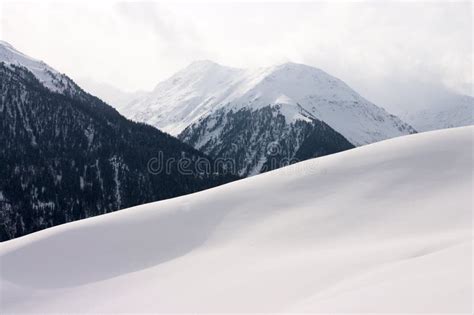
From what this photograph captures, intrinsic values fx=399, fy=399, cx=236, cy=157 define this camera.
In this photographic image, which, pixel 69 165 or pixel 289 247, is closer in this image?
pixel 289 247

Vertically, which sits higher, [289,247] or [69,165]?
[69,165]

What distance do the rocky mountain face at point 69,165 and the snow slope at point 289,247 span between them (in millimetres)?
120709

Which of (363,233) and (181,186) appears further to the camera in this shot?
(181,186)

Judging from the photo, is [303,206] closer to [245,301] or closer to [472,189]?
[472,189]

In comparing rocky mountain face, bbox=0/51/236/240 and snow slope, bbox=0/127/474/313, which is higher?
rocky mountain face, bbox=0/51/236/240

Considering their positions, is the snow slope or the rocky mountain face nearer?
the snow slope

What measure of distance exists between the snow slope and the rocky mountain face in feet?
396

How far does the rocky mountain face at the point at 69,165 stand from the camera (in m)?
141

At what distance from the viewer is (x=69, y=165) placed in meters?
164

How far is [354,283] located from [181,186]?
15959 cm

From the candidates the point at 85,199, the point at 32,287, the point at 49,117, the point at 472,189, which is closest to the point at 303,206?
the point at 472,189

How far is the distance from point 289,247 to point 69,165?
160 metres

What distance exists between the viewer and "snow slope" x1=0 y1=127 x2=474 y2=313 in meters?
13.1

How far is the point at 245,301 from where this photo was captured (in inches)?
587
